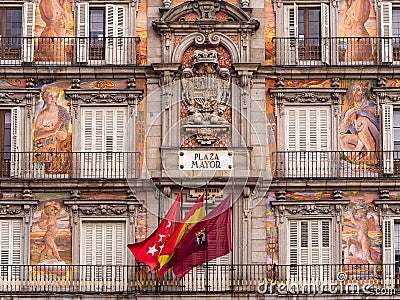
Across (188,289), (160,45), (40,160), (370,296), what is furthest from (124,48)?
(370,296)

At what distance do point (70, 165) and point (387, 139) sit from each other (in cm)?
996

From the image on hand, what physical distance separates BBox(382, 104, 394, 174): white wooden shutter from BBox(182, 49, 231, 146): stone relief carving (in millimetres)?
4906

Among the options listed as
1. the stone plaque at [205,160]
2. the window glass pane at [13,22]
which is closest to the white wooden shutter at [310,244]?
the stone plaque at [205,160]

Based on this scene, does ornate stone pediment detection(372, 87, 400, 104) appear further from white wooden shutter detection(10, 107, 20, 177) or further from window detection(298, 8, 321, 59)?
white wooden shutter detection(10, 107, 20, 177)

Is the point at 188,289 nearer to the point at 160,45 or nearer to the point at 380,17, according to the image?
the point at 160,45

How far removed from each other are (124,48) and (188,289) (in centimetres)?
793

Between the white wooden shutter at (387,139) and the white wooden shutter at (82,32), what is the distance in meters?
9.61

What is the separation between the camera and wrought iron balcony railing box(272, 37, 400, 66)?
45.8 metres

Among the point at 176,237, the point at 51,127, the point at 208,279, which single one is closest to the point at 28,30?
the point at 51,127

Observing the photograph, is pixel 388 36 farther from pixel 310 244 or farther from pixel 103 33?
pixel 103 33

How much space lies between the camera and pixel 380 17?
46.1 m

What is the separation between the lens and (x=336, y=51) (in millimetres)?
45844

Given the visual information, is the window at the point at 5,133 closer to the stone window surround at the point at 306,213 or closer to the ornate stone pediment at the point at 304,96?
the ornate stone pediment at the point at 304,96

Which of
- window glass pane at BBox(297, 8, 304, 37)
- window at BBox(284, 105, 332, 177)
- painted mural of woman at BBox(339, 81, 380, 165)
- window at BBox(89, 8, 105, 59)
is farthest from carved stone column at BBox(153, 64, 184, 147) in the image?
painted mural of woman at BBox(339, 81, 380, 165)
